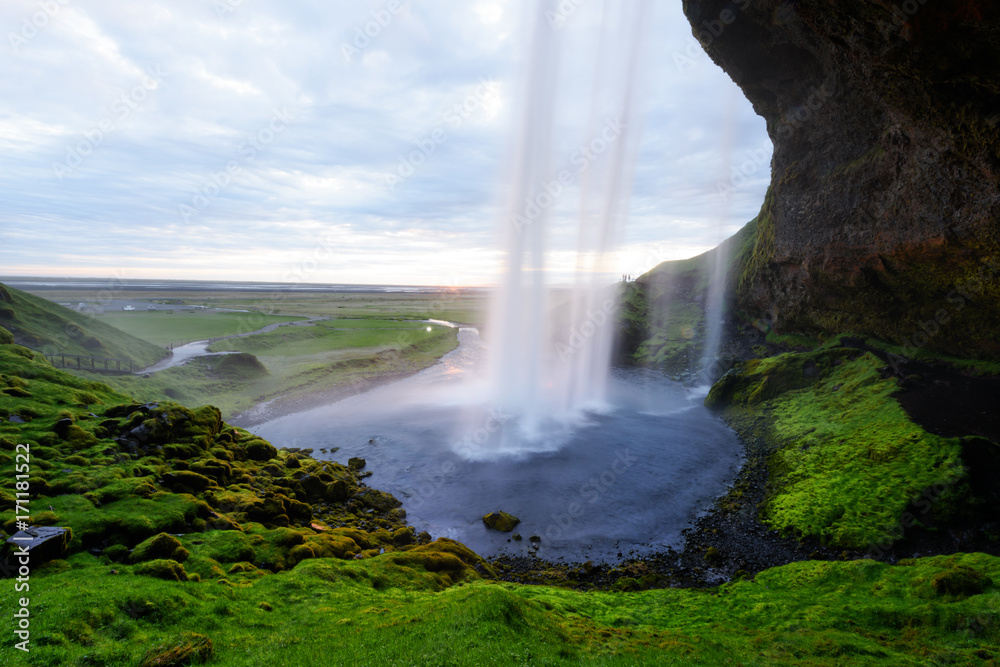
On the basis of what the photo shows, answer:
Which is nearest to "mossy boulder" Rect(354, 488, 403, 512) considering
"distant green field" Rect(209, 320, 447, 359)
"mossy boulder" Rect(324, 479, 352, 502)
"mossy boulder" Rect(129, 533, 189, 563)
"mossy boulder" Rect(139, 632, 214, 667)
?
"mossy boulder" Rect(324, 479, 352, 502)

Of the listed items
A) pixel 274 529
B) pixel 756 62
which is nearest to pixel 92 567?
pixel 274 529

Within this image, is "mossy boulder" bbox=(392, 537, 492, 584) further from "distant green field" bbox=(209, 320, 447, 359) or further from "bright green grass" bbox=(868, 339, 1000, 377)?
"distant green field" bbox=(209, 320, 447, 359)

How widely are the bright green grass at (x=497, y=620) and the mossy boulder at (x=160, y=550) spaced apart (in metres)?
1.06

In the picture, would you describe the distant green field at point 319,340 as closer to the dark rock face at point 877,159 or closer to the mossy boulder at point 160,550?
the mossy boulder at point 160,550

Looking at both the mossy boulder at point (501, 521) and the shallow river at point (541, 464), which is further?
the mossy boulder at point (501, 521)

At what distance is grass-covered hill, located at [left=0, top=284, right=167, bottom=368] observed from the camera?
145 feet

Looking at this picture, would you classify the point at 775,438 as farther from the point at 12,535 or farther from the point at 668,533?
the point at 12,535

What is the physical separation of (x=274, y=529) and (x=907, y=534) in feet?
94.9

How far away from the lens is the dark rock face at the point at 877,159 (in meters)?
19.5

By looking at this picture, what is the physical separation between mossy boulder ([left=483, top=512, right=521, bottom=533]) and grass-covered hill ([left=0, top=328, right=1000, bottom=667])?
3.22 meters

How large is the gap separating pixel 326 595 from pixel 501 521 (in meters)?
11.0

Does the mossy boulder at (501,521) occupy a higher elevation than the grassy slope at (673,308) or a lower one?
lower

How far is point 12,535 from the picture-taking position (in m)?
13.8

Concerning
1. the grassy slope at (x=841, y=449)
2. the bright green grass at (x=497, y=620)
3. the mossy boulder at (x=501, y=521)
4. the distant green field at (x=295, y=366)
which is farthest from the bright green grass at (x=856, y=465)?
the distant green field at (x=295, y=366)
